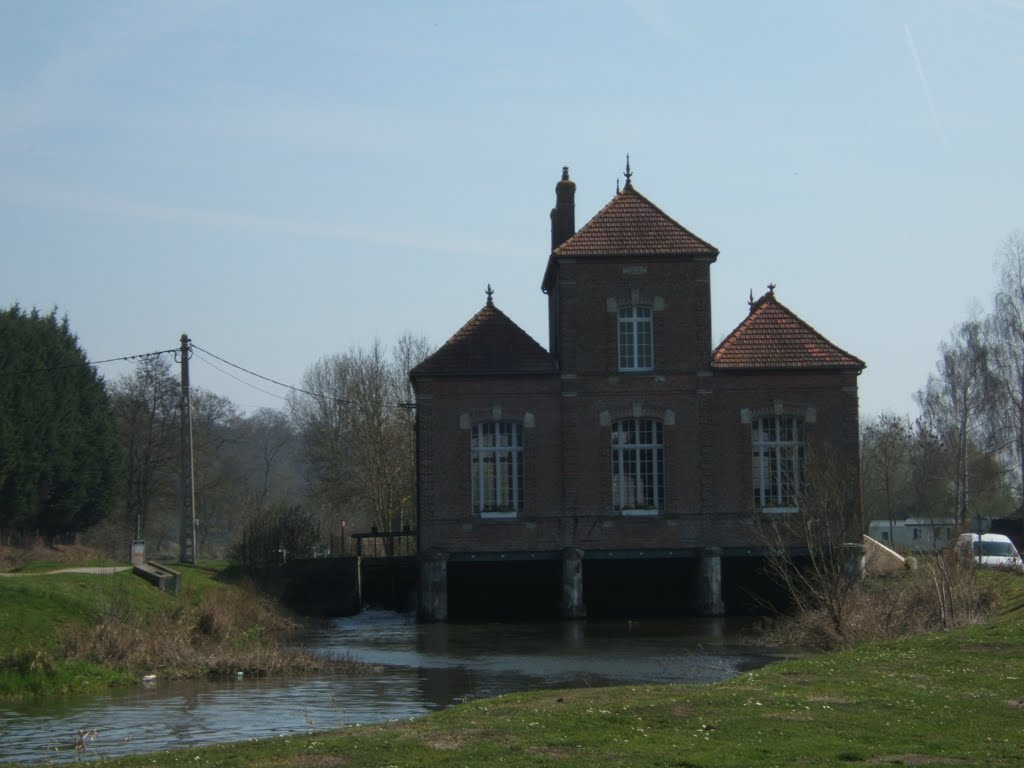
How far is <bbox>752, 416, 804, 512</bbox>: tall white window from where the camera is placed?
35.3 metres

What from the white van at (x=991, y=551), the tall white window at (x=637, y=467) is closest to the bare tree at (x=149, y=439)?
the tall white window at (x=637, y=467)

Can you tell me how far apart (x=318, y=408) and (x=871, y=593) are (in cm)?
4040

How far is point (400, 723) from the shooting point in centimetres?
1337

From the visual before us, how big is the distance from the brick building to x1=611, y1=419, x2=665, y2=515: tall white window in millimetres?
38

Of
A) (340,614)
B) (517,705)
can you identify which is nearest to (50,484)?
(340,614)

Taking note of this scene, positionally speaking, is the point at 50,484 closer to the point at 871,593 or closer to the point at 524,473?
the point at 524,473

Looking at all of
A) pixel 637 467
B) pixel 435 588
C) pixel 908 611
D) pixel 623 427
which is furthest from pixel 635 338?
pixel 908 611

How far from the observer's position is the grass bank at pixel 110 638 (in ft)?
68.3

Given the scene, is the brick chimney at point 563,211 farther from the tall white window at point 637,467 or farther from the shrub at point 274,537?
the shrub at point 274,537

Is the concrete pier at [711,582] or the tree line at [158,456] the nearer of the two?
the concrete pier at [711,582]

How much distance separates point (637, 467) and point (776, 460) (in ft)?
12.2

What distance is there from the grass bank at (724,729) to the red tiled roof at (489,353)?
19832mm

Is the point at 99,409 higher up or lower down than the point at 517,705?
higher up

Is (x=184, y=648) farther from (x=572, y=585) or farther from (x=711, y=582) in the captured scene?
(x=711, y=582)
